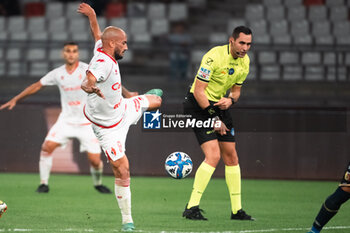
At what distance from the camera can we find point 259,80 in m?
13.9

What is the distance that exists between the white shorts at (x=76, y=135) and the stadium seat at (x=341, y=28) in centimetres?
769

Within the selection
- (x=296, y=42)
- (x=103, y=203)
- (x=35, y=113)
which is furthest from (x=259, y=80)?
(x=103, y=203)

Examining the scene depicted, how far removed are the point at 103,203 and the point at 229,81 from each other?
257cm

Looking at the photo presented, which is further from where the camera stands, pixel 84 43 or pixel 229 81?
pixel 84 43

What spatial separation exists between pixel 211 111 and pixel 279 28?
9.30 metres

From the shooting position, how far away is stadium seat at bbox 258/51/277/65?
45.6ft

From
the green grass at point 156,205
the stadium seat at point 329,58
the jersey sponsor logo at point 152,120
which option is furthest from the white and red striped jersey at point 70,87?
the stadium seat at point 329,58

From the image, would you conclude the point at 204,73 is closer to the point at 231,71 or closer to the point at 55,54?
the point at 231,71

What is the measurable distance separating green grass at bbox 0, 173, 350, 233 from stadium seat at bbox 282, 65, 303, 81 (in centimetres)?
248

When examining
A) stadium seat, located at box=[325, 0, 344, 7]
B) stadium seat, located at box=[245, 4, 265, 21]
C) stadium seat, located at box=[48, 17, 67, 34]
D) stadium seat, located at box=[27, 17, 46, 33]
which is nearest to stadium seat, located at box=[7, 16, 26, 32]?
stadium seat, located at box=[27, 17, 46, 33]

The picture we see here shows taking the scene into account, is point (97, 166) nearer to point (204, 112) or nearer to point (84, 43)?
point (204, 112)

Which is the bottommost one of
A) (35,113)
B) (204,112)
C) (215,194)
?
(215,194)

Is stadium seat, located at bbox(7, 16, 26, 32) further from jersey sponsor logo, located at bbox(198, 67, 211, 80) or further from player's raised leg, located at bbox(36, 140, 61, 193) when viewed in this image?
jersey sponsor logo, located at bbox(198, 67, 211, 80)

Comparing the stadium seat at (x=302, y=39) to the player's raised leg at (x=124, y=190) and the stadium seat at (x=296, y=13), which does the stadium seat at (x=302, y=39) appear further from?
the player's raised leg at (x=124, y=190)
